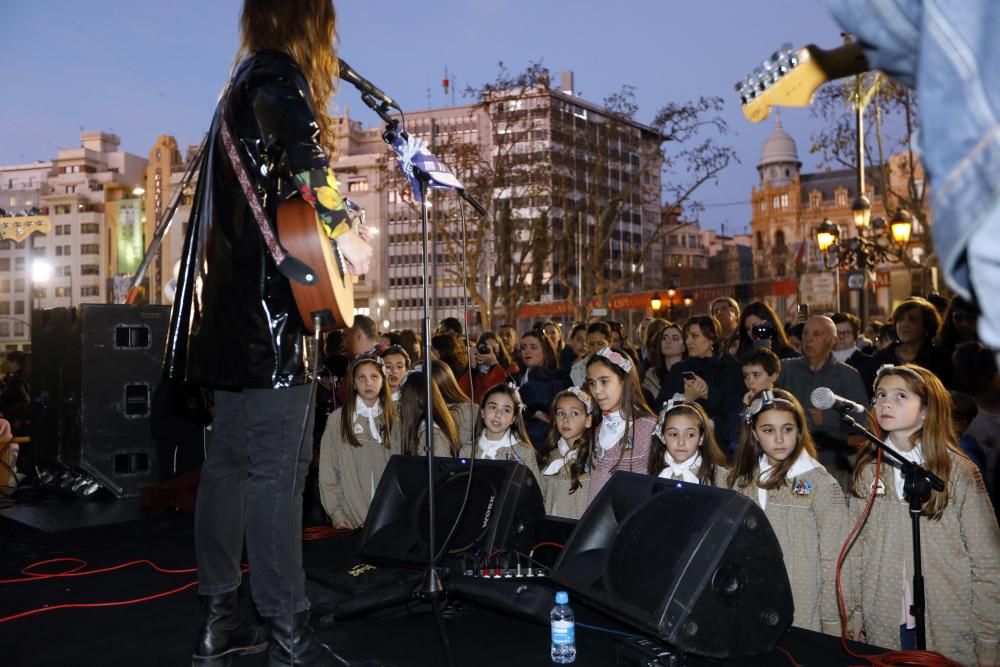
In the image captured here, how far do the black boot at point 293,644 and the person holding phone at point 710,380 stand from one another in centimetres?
338

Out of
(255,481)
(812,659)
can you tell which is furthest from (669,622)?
(255,481)

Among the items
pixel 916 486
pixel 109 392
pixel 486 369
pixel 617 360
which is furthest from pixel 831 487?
pixel 109 392

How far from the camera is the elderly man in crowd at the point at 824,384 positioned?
4773 millimetres

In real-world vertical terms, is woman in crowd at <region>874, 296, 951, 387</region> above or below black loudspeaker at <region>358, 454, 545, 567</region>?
above

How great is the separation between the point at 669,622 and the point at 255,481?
1.26 meters

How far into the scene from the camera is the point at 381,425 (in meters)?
5.35

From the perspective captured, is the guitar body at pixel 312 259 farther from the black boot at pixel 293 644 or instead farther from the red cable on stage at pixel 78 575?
the red cable on stage at pixel 78 575

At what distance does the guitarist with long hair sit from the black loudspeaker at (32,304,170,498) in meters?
4.29

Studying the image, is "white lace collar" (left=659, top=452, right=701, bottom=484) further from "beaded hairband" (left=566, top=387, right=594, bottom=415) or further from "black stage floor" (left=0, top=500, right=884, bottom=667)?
"black stage floor" (left=0, top=500, right=884, bottom=667)

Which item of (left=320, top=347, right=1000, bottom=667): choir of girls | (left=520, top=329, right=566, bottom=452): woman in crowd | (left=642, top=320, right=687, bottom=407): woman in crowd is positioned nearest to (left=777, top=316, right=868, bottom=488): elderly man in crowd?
(left=320, top=347, right=1000, bottom=667): choir of girls

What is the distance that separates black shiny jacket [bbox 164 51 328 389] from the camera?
88.9 inches

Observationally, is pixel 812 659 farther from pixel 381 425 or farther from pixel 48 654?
pixel 381 425

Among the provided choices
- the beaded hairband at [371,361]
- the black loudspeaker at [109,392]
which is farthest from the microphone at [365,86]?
the black loudspeaker at [109,392]

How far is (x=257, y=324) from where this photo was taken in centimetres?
233
